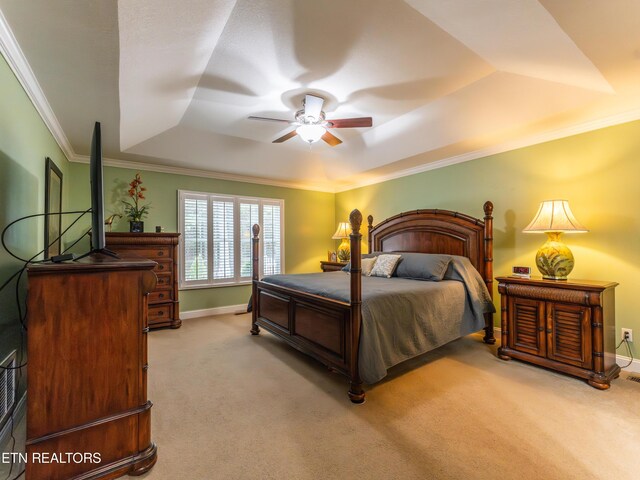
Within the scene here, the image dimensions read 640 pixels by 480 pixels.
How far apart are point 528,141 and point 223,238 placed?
4.61 metres

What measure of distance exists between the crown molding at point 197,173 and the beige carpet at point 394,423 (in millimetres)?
2936

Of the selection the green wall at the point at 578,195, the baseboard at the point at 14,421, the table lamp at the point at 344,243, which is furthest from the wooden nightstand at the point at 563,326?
the baseboard at the point at 14,421

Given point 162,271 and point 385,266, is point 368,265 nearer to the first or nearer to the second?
point 385,266

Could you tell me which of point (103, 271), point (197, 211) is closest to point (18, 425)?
point (103, 271)

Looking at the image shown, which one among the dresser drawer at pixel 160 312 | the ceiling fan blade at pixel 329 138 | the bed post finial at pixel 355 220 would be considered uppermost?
the ceiling fan blade at pixel 329 138

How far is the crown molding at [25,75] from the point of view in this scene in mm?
1653

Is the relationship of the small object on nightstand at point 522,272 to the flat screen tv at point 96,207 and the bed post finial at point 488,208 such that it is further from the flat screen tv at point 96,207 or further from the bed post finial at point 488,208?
the flat screen tv at point 96,207

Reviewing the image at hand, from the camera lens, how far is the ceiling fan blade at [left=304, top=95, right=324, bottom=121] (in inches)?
110

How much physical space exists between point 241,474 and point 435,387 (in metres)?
1.68

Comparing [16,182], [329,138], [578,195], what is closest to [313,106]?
[329,138]

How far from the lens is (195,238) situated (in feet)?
16.0

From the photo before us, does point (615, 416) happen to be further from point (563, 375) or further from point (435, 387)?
point (435, 387)

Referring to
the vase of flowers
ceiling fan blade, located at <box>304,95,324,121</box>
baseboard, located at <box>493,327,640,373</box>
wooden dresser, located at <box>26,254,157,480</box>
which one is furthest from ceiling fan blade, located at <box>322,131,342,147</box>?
baseboard, located at <box>493,327,640,373</box>

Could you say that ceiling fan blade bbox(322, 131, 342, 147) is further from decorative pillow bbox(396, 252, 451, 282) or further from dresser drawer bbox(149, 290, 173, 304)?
dresser drawer bbox(149, 290, 173, 304)
